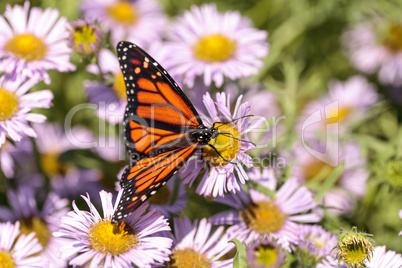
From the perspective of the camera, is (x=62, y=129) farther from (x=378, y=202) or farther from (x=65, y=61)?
(x=378, y=202)

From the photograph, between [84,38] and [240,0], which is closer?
[84,38]

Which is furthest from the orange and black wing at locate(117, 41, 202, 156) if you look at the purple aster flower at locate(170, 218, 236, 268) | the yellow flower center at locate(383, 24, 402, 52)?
the yellow flower center at locate(383, 24, 402, 52)

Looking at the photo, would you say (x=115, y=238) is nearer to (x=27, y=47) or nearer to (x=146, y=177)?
(x=146, y=177)

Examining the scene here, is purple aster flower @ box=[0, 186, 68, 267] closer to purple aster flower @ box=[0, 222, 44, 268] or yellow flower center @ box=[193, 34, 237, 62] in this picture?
purple aster flower @ box=[0, 222, 44, 268]

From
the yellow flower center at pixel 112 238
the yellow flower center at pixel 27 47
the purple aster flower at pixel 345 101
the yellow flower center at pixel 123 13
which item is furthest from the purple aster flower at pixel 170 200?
the yellow flower center at pixel 123 13

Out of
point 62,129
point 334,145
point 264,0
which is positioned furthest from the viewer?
point 264,0

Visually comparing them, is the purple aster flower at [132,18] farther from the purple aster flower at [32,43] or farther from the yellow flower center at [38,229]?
the yellow flower center at [38,229]

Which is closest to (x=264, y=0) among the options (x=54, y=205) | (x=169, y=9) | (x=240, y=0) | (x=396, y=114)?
(x=240, y=0)
